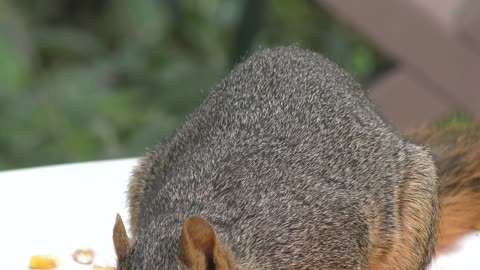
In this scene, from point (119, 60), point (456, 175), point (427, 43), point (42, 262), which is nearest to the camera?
point (42, 262)

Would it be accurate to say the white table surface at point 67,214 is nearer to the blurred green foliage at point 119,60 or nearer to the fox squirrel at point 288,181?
the fox squirrel at point 288,181

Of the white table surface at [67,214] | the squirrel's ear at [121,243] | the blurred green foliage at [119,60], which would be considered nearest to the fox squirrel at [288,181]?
the squirrel's ear at [121,243]

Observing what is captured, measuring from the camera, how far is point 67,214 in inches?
83.9

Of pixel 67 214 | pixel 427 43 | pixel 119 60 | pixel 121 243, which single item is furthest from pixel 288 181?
pixel 119 60

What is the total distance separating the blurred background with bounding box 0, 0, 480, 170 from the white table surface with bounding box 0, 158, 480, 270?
291mm

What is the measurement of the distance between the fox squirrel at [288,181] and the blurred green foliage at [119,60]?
69 cm

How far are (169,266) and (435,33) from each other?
1.11 m

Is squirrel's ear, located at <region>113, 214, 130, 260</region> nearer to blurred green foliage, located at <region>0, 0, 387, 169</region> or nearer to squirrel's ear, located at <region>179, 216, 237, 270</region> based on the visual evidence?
squirrel's ear, located at <region>179, 216, 237, 270</region>

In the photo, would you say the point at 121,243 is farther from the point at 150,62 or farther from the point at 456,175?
the point at 150,62

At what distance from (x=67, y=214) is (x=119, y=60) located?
46.6 inches

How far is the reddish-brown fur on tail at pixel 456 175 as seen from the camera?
2.05m

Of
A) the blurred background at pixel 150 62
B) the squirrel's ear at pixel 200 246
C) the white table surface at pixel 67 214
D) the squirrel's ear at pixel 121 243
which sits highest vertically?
the blurred background at pixel 150 62

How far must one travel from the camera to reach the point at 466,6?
7.71 feet

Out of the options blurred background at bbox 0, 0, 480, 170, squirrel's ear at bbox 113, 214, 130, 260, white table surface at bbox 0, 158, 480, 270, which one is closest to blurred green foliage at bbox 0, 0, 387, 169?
blurred background at bbox 0, 0, 480, 170
